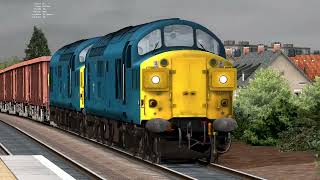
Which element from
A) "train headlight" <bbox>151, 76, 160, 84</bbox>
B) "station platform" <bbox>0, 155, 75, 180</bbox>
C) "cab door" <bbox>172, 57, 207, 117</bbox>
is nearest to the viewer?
"station platform" <bbox>0, 155, 75, 180</bbox>

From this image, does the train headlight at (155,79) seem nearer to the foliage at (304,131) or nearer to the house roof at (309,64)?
the foliage at (304,131)

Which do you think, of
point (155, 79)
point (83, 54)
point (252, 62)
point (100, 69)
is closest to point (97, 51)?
point (100, 69)

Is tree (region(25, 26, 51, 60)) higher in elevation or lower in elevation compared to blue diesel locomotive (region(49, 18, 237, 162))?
higher

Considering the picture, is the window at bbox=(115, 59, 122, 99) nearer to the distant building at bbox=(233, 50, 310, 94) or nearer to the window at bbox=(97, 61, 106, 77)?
the window at bbox=(97, 61, 106, 77)

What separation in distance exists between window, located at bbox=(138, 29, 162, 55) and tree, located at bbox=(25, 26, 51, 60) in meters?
134

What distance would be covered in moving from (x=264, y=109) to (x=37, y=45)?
130271mm

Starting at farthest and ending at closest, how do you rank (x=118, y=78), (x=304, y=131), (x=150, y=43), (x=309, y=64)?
(x=309, y=64) < (x=304, y=131) < (x=118, y=78) < (x=150, y=43)

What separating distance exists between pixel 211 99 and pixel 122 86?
301cm

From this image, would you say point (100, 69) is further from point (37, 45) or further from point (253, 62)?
point (37, 45)

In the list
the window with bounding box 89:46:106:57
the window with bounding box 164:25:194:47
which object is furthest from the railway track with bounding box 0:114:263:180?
the window with bounding box 89:46:106:57

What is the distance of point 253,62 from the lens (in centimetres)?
8738

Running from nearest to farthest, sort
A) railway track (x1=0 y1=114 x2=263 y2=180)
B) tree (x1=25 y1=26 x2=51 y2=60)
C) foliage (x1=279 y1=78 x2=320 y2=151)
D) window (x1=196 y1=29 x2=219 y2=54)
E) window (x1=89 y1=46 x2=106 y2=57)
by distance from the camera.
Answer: railway track (x1=0 y1=114 x2=263 y2=180) → window (x1=196 y1=29 x2=219 y2=54) → foliage (x1=279 y1=78 x2=320 y2=151) → window (x1=89 y1=46 x2=106 y2=57) → tree (x1=25 y1=26 x2=51 y2=60)

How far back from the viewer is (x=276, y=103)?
25609mm

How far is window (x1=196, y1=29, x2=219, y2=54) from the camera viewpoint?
63.3 ft
